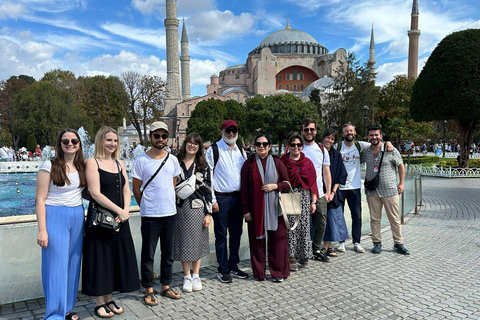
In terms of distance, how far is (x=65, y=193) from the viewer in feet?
9.63

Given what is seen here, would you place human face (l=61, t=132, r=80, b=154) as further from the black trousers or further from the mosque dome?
the mosque dome

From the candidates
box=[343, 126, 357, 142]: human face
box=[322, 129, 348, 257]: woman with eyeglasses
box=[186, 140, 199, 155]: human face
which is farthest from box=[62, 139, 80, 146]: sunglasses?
box=[343, 126, 357, 142]: human face

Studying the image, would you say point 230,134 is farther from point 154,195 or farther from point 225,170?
point 154,195

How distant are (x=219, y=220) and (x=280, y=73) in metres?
68.2

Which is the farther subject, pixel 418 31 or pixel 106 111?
pixel 418 31

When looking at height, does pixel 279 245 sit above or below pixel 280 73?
below

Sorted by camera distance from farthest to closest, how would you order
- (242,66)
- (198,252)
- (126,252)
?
1. (242,66)
2. (198,252)
3. (126,252)

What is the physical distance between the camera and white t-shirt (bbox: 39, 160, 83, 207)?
9.46ft

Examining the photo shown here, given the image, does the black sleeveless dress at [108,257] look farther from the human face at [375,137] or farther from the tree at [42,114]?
the tree at [42,114]

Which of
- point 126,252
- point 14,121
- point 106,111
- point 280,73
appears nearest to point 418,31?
point 280,73

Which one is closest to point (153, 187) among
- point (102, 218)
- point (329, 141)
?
point (102, 218)

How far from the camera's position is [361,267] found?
173 inches

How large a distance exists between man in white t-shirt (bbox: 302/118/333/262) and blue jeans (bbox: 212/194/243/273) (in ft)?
3.85

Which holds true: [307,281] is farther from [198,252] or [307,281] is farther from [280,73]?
[280,73]
